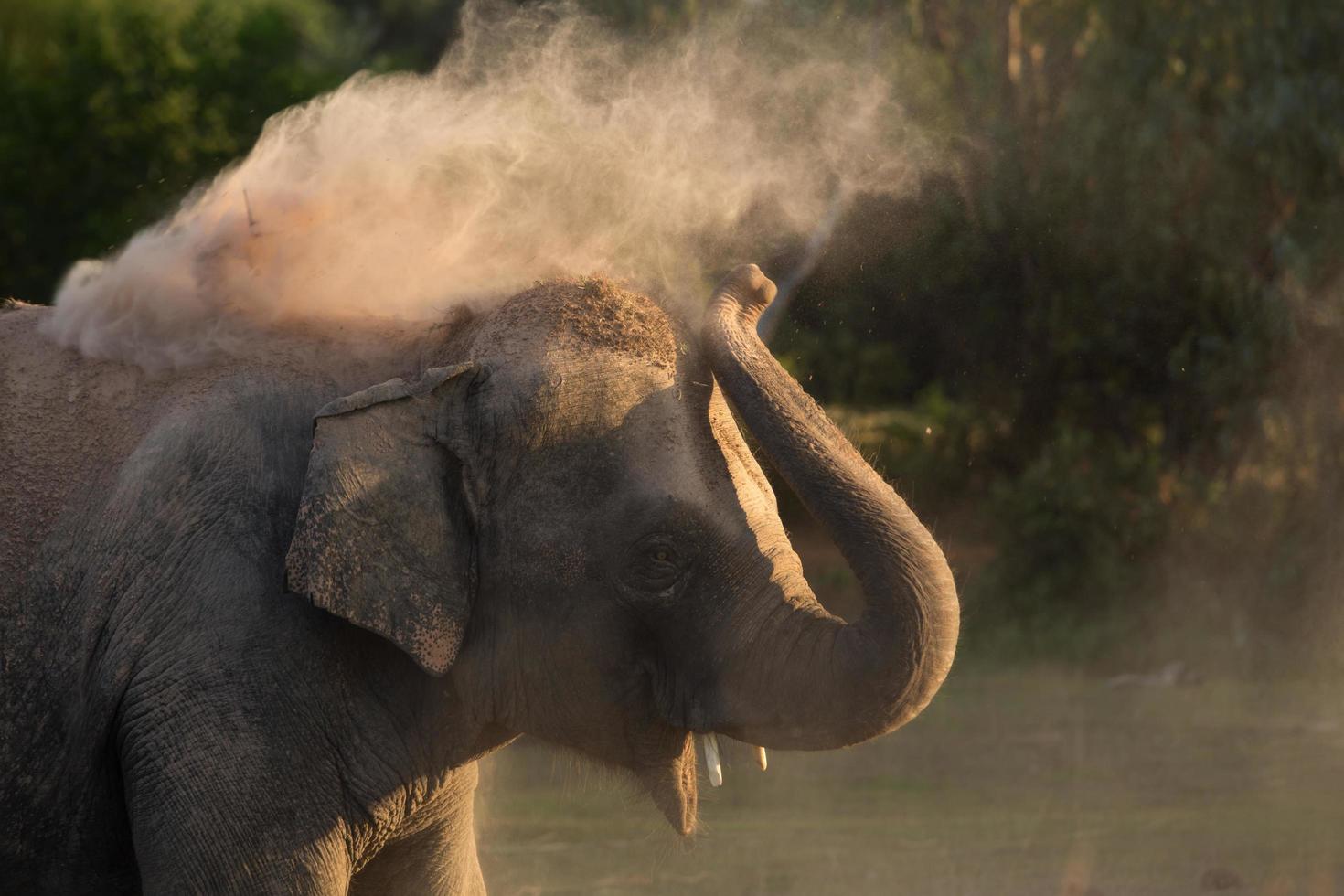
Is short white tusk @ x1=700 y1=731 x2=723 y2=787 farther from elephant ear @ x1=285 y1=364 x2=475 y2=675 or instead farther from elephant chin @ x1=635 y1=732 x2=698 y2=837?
elephant ear @ x1=285 y1=364 x2=475 y2=675

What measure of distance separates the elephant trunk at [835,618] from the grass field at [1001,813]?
197 cm

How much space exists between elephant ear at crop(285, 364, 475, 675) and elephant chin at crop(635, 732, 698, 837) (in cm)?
47

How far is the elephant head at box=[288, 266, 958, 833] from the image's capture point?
3.73 m

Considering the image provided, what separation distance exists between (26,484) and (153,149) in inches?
497

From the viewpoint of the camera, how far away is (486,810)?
8672 mm

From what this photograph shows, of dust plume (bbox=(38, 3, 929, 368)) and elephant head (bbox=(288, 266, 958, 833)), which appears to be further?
dust plume (bbox=(38, 3, 929, 368))

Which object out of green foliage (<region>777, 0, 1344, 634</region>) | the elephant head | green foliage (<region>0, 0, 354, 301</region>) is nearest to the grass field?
the elephant head

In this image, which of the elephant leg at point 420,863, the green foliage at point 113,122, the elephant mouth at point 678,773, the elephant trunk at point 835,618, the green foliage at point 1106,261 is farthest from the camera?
the green foliage at point 113,122

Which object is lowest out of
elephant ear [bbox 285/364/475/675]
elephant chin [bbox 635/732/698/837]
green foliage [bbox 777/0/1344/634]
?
green foliage [bbox 777/0/1344/634]

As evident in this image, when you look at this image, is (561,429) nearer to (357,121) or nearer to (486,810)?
(357,121)

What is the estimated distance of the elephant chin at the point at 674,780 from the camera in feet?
12.9

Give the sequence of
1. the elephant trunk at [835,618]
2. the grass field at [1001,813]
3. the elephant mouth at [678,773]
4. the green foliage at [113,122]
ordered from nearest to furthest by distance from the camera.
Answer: the elephant trunk at [835,618] → the elephant mouth at [678,773] → the grass field at [1001,813] → the green foliage at [113,122]

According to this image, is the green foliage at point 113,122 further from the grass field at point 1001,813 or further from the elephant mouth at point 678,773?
the elephant mouth at point 678,773

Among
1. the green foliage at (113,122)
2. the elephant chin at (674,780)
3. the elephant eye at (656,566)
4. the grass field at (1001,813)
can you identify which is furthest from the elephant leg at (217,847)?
the green foliage at (113,122)
